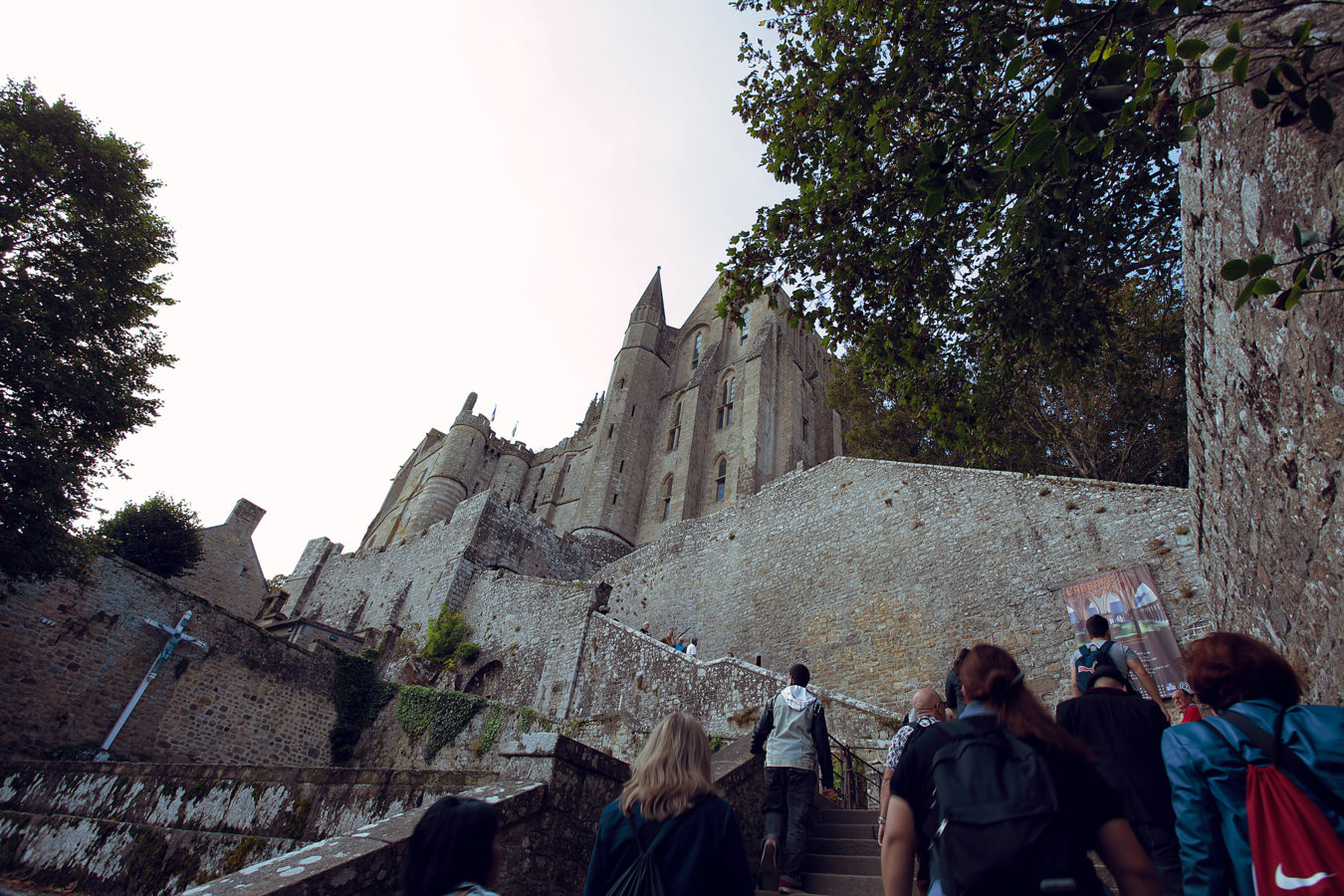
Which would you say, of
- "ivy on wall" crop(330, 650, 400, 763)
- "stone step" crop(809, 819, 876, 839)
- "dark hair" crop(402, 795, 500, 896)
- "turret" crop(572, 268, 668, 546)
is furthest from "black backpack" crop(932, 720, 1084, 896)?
"turret" crop(572, 268, 668, 546)

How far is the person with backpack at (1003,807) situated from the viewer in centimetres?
162

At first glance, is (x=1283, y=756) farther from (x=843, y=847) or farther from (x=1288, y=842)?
(x=843, y=847)

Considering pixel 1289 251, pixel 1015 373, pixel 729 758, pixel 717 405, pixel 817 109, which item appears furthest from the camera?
pixel 717 405

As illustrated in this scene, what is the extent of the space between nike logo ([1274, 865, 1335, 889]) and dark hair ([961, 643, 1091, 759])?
0.47 m

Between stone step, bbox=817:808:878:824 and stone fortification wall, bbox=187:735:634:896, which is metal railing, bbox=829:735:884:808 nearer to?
stone step, bbox=817:808:878:824

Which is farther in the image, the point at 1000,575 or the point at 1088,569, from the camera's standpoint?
the point at 1000,575

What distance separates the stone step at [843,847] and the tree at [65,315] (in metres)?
13.2

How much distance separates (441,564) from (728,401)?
15.8 m

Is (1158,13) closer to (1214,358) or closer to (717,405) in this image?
(1214,358)

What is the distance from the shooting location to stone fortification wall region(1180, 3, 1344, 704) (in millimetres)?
2553

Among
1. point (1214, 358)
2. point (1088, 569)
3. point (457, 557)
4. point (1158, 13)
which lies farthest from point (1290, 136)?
point (457, 557)

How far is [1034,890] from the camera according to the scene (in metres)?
1.58

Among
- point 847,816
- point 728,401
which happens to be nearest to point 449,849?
point 847,816

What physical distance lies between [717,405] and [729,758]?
26.3 m
